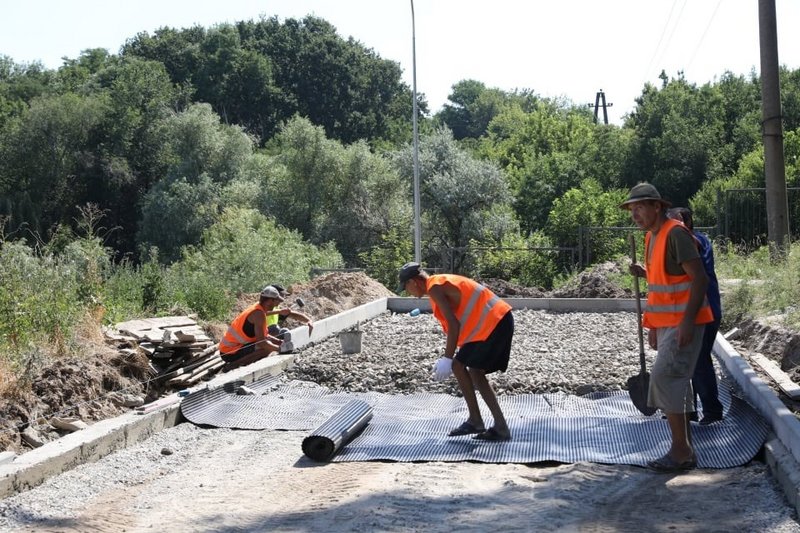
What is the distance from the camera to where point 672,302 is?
650 centimetres

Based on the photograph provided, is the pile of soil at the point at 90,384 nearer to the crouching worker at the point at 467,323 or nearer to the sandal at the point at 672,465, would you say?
the sandal at the point at 672,465

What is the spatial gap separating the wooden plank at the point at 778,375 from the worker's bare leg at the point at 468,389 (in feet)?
10.1

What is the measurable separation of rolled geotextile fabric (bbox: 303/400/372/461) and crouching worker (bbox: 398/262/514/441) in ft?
2.74

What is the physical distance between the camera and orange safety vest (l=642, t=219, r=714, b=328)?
21.2 ft

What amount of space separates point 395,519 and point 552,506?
98 cm

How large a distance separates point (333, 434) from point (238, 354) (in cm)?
512

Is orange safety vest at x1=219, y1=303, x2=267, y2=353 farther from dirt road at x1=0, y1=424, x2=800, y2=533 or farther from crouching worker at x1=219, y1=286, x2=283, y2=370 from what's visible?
dirt road at x1=0, y1=424, x2=800, y2=533

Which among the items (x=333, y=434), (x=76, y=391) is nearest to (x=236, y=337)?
(x=76, y=391)

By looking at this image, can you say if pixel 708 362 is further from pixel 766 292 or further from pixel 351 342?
pixel 766 292

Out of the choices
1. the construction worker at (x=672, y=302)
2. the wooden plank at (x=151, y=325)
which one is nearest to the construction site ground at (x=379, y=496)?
the construction worker at (x=672, y=302)

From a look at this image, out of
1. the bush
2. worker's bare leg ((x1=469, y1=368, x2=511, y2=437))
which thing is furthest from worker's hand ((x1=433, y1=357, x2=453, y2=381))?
the bush

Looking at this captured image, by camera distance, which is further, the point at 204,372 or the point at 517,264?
the point at 517,264

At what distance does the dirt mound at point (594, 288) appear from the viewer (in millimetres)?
21375

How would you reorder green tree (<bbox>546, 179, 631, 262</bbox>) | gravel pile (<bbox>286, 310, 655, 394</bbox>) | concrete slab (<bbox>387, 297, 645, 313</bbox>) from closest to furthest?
gravel pile (<bbox>286, 310, 655, 394</bbox>), concrete slab (<bbox>387, 297, 645, 313</bbox>), green tree (<bbox>546, 179, 631, 262</bbox>)
